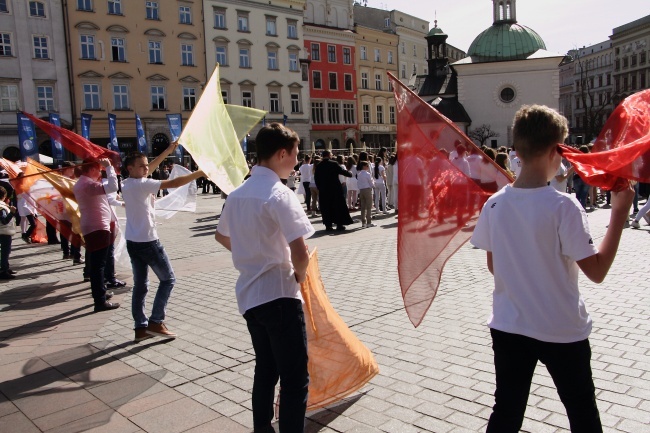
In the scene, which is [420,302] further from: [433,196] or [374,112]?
[374,112]

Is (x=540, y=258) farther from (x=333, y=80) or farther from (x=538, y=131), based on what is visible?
(x=333, y=80)

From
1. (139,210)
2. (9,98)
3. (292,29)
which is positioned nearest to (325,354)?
(139,210)

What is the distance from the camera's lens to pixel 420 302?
10.9 feet

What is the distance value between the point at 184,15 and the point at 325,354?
152 ft

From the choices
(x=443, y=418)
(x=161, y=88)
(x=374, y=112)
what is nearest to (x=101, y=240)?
(x=443, y=418)

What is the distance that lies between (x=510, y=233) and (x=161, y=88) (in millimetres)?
45637

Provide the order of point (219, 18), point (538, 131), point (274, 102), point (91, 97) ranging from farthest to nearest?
point (274, 102) → point (219, 18) → point (91, 97) → point (538, 131)

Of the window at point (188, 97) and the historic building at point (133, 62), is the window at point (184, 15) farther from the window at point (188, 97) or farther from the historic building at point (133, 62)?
the window at point (188, 97)

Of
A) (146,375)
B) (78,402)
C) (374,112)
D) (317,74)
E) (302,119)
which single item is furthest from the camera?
(374,112)

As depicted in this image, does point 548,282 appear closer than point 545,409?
Yes

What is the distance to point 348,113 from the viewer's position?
2414 inches

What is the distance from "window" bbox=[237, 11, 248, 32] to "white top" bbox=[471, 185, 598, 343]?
49.3 meters

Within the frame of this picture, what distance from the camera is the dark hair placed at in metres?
3.23

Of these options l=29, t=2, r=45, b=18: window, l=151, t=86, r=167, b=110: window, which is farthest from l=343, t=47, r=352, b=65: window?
l=29, t=2, r=45, b=18: window
